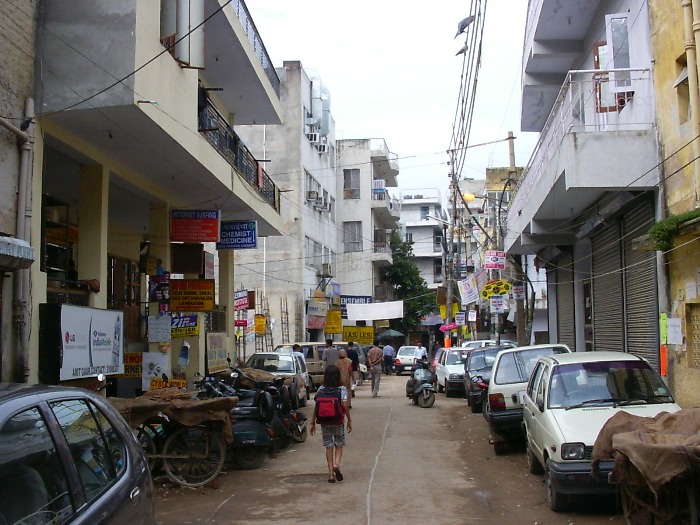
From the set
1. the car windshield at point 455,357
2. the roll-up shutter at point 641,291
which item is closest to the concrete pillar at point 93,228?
the roll-up shutter at point 641,291

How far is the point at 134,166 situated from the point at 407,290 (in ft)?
157

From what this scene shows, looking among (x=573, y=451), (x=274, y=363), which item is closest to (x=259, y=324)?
(x=274, y=363)

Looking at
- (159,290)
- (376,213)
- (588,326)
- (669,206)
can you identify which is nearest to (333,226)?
(376,213)

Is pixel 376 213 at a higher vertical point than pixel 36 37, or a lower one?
higher

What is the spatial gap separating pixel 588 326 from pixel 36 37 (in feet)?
52.5

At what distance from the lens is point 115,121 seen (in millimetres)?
10992

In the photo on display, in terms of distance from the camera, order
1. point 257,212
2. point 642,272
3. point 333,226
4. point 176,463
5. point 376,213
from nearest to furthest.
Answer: point 176,463
point 642,272
point 257,212
point 333,226
point 376,213

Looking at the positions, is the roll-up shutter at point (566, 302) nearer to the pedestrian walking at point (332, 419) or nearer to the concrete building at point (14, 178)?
the pedestrian walking at point (332, 419)

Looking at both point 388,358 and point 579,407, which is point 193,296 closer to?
point 579,407

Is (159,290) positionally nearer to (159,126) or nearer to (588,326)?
(159,126)

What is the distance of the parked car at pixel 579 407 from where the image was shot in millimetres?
7695

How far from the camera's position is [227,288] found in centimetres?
2183

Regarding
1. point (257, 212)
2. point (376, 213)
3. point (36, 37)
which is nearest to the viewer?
point (36, 37)

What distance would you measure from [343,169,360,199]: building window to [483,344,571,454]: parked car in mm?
38481
